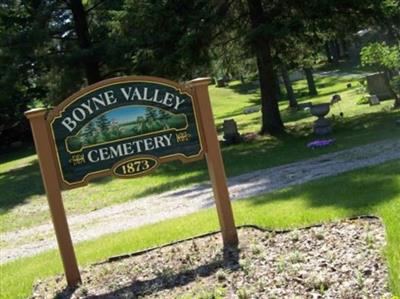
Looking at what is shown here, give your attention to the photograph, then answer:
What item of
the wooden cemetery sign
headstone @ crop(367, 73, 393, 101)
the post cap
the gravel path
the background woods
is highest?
the background woods

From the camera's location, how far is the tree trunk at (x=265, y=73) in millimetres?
17609

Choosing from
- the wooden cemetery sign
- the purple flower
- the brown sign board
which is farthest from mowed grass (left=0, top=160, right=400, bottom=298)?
the purple flower

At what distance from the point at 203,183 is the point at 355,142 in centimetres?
392

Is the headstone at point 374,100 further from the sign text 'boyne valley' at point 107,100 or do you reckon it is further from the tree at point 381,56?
the sign text 'boyne valley' at point 107,100

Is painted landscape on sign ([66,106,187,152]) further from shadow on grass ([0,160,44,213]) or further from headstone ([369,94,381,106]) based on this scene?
headstone ([369,94,381,106])

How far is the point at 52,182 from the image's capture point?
6.01 metres

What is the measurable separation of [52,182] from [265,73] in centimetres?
1394

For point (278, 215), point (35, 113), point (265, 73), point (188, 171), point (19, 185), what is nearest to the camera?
point (35, 113)

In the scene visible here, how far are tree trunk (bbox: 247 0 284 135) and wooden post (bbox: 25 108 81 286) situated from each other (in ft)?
37.2

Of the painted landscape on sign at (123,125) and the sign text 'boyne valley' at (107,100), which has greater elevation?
the sign text 'boyne valley' at (107,100)

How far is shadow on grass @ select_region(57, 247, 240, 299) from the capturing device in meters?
5.41

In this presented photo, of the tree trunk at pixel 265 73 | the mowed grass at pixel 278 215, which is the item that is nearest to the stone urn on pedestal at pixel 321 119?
the tree trunk at pixel 265 73

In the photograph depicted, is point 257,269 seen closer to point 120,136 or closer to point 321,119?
point 120,136

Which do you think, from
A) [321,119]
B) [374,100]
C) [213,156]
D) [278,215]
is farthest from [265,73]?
[213,156]
